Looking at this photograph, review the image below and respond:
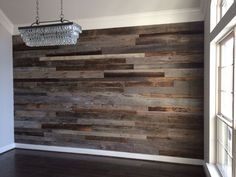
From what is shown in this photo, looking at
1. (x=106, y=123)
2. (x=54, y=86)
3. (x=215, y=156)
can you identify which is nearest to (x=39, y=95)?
(x=54, y=86)

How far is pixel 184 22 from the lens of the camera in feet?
14.3

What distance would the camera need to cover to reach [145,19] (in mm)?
4566

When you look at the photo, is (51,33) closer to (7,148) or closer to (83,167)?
(83,167)

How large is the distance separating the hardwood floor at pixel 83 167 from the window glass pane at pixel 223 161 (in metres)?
0.71

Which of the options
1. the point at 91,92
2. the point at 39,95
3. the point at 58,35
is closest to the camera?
the point at 58,35

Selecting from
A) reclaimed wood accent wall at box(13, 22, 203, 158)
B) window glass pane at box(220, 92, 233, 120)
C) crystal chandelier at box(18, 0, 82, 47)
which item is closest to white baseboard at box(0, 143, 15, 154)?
reclaimed wood accent wall at box(13, 22, 203, 158)

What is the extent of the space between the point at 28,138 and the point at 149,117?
8.55 feet

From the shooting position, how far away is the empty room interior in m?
4.31

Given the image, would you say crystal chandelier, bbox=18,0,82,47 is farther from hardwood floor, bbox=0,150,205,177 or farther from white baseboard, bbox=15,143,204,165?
white baseboard, bbox=15,143,204,165

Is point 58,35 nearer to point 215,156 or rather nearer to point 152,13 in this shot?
point 152,13

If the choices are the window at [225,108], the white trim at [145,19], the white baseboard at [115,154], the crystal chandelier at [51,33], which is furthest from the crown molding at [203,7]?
the white baseboard at [115,154]

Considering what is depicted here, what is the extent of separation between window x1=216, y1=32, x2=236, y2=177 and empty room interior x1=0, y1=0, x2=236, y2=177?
0.36 m

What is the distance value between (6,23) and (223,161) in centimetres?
463

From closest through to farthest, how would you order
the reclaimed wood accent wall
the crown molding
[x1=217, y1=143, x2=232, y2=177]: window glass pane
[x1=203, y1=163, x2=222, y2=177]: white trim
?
[x1=217, y1=143, x2=232, y2=177]: window glass pane, [x1=203, y1=163, x2=222, y2=177]: white trim, the crown molding, the reclaimed wood accent wall
